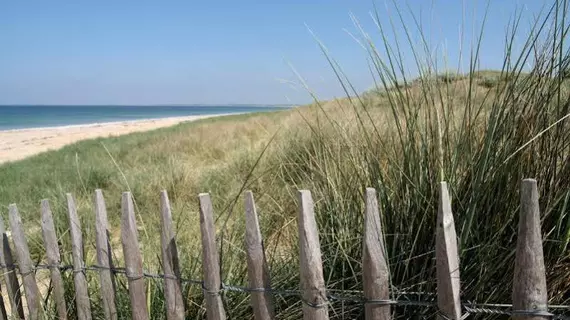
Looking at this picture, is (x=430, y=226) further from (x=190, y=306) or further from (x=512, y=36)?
(x=190, y=306)

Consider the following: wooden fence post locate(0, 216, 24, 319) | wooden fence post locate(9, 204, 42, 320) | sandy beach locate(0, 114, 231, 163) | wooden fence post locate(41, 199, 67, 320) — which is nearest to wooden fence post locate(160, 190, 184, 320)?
wooden fence post locate(41, 199, 67, 320)

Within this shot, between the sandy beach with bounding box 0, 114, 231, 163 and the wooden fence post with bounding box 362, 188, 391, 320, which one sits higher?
the wooden fence post with bounding box 362, 188, 391, 320

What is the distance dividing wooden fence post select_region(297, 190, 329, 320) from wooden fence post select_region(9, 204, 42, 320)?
5.34ft

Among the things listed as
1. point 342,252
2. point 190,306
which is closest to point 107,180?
point 190,306

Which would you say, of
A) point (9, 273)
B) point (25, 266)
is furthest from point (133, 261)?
point (9, 273)

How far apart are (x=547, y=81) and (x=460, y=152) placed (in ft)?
1.39

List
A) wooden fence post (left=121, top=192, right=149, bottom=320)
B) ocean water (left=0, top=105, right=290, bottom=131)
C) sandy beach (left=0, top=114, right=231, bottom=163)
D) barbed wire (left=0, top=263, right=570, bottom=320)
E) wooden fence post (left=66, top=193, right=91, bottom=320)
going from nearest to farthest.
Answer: barbed wire (left=0, top=263, right=570, bottom=320) < wooden fence post (left=121, top=192, right=149, bottom=320) < wooden fence post (left=66, top=193, right=91, bottom=320) < sandy beach (left=0, top=114, right=231, bottom=163) < ocean water (left=0, top=105, right=290, bottom=131)

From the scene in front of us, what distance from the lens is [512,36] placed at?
1664 mm

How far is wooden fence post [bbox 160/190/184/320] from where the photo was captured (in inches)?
69.2

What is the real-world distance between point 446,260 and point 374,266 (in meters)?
0.23

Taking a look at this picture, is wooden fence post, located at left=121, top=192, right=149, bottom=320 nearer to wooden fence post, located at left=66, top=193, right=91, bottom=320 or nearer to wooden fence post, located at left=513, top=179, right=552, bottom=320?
wooden fence post, located at left=66, top=193, right=91, bottom=320

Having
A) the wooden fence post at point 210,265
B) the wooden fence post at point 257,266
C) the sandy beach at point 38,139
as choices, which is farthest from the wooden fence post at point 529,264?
the sandy beach at point 38,139

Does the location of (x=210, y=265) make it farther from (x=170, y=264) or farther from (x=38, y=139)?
(x=38, y=139)

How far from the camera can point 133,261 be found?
6.32 feet
